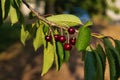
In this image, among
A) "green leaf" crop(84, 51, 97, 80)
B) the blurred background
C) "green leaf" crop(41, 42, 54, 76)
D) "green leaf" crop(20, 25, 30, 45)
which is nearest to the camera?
"green leaf" crop(84, 51, 97, 80)

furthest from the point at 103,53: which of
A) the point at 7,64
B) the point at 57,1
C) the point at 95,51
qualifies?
the point at 57,1

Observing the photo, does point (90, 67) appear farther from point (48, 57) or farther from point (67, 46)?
point (48, 57)

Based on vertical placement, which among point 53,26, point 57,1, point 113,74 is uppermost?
point 53,26

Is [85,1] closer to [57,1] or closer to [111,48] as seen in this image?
[57,1]

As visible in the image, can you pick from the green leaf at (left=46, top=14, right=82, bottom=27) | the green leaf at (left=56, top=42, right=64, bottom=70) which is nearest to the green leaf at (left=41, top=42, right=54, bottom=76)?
the green leaf at (left=56, top=42, right=64, bottom=70)

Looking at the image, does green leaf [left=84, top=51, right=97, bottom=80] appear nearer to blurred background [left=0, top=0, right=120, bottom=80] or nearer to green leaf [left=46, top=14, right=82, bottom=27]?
green leaf [left=46, top=14, right=82, bottom=27]

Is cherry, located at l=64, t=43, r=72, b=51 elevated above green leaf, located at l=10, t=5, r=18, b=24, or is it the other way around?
green leaf, located at l=10, t=5, r=18, b=24
